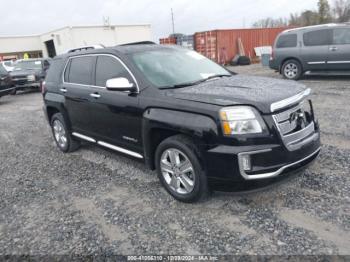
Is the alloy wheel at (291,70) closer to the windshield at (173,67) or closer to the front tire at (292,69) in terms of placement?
the front tire at (292,69)

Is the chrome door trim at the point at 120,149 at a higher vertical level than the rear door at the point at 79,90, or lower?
lower

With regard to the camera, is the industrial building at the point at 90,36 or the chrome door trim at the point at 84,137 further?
the industrial building at the point at 90,36

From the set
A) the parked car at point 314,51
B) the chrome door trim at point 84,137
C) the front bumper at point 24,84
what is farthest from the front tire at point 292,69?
the front bumper at point 24,84

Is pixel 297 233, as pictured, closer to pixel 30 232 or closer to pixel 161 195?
pixel 161 195

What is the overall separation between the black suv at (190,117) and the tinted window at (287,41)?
8.02 m

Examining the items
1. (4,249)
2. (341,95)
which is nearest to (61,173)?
(4,249)

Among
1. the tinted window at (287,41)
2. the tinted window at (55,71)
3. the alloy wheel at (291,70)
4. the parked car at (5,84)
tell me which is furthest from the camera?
the parked car at (5,84)

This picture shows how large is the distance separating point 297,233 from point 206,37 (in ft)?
70.4

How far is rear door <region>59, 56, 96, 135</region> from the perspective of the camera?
15.2 ft

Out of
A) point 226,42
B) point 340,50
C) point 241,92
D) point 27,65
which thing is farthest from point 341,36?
point 27,65

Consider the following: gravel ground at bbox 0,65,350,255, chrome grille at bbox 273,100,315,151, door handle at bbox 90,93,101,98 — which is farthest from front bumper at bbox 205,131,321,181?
door handle at bbox 90,93,101,98

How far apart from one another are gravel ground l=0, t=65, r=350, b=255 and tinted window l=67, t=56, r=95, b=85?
1.32 m

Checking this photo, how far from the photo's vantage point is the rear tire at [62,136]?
550 centimetres

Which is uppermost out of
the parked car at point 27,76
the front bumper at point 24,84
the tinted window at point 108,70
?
the tinted window at point 108,70
